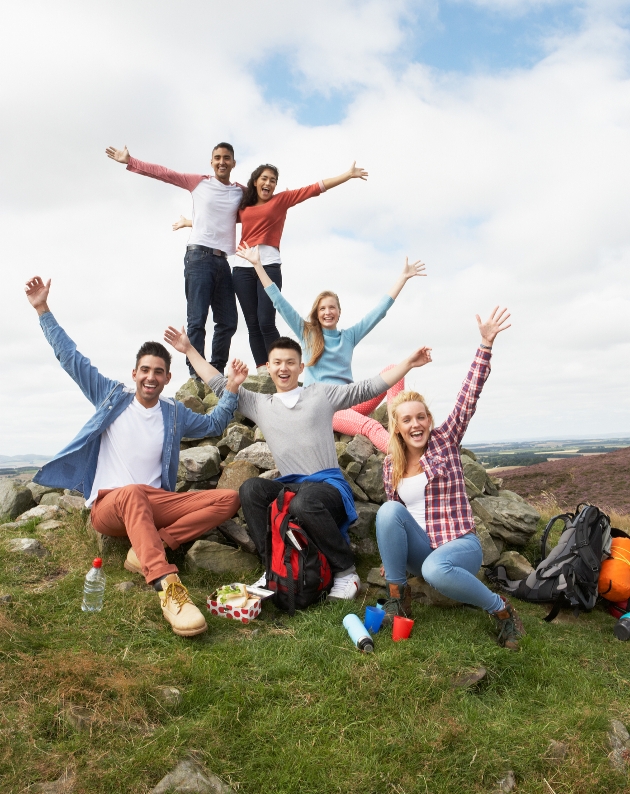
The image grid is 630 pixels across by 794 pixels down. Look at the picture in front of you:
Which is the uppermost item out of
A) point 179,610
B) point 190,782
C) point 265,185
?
point 265,185

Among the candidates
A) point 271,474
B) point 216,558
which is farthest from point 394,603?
point 271,474

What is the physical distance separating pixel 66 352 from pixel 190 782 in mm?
4901

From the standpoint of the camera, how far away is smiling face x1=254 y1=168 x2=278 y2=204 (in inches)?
395

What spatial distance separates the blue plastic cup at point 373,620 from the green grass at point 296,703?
0.14 m

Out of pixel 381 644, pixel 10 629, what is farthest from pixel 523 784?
pixel 10 629

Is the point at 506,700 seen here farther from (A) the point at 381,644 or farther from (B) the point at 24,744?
(B) the point at 24,744

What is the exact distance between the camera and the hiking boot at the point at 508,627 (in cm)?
583

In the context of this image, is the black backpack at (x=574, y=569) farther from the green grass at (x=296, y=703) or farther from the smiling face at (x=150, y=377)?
the smiling face at (x=150, y=377)

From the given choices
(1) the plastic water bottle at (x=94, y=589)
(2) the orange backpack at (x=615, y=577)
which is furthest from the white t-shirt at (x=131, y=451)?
(2) the orange backpack at (x=615, y=577)

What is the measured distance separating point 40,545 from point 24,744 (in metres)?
4.35

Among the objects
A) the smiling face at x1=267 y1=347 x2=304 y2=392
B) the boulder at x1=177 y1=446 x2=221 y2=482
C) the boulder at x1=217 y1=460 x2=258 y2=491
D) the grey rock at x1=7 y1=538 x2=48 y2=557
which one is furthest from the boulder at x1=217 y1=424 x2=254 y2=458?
the grey rock at x1=7 y1=538 x2=48 y2=557

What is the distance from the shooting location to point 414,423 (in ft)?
20.4

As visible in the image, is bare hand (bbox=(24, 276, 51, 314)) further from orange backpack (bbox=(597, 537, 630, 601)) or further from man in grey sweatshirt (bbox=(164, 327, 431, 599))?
orange backpack (bbox=(597, 537, 630, 601))

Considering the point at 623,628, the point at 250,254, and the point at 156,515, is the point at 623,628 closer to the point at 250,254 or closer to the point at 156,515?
the point at 156,515
